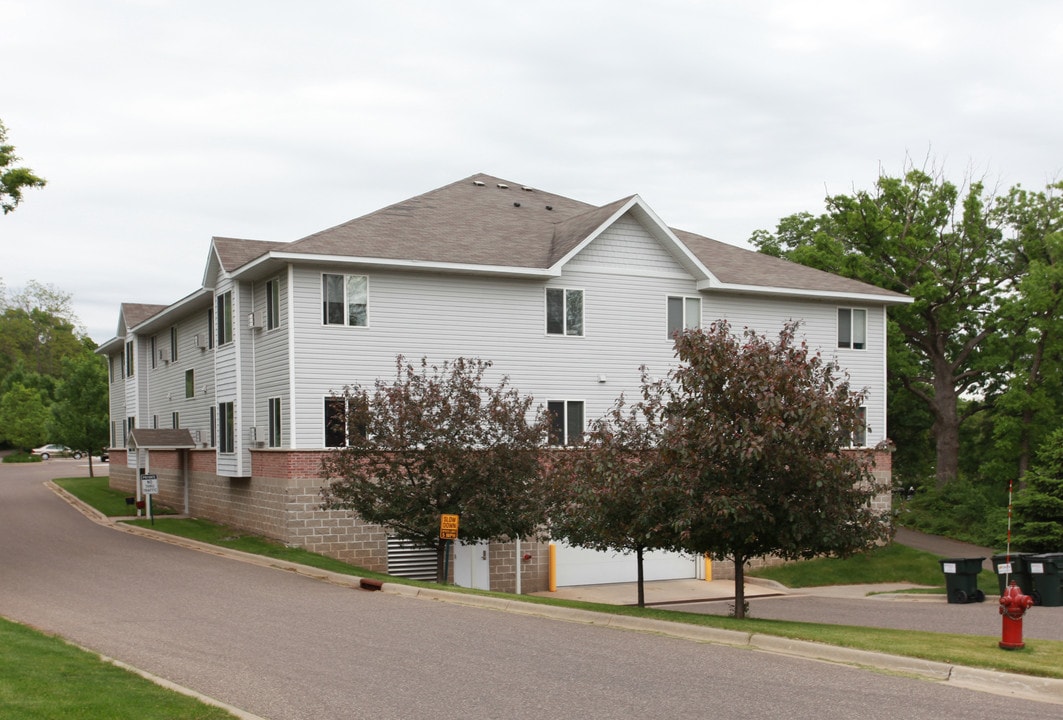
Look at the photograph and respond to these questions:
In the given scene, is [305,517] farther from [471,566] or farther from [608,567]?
[608,567]

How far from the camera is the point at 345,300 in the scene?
26719 millimetres

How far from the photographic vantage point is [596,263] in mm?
29797

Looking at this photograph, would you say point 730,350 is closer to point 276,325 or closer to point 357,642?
point 357,642

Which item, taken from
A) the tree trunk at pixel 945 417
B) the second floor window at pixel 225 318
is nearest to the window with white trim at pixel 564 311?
the second floor window at pixel 225 318

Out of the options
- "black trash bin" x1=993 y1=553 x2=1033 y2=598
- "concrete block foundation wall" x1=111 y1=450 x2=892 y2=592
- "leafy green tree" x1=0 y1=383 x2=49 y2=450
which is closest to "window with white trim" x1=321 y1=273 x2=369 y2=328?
"concrete block foundation wall" x1=111 y1=450 x2=892 y2=592

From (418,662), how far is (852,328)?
83.3 ft

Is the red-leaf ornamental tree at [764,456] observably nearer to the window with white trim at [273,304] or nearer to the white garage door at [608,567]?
the white garage door at [608,567]

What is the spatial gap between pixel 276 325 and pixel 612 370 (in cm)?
924

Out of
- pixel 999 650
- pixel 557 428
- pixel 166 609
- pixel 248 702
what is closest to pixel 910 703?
pixel 999 650

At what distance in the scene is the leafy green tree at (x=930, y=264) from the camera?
42.7 meters

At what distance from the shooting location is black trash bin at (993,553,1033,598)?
2462 centimetres

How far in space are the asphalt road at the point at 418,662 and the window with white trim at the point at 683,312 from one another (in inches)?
562

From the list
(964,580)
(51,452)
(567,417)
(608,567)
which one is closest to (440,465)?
(567,417)

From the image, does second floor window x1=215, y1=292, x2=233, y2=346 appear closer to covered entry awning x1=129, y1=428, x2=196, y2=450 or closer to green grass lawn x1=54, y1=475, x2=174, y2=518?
covered entry awning x1=129, y1=428, x2=196, y2=450
